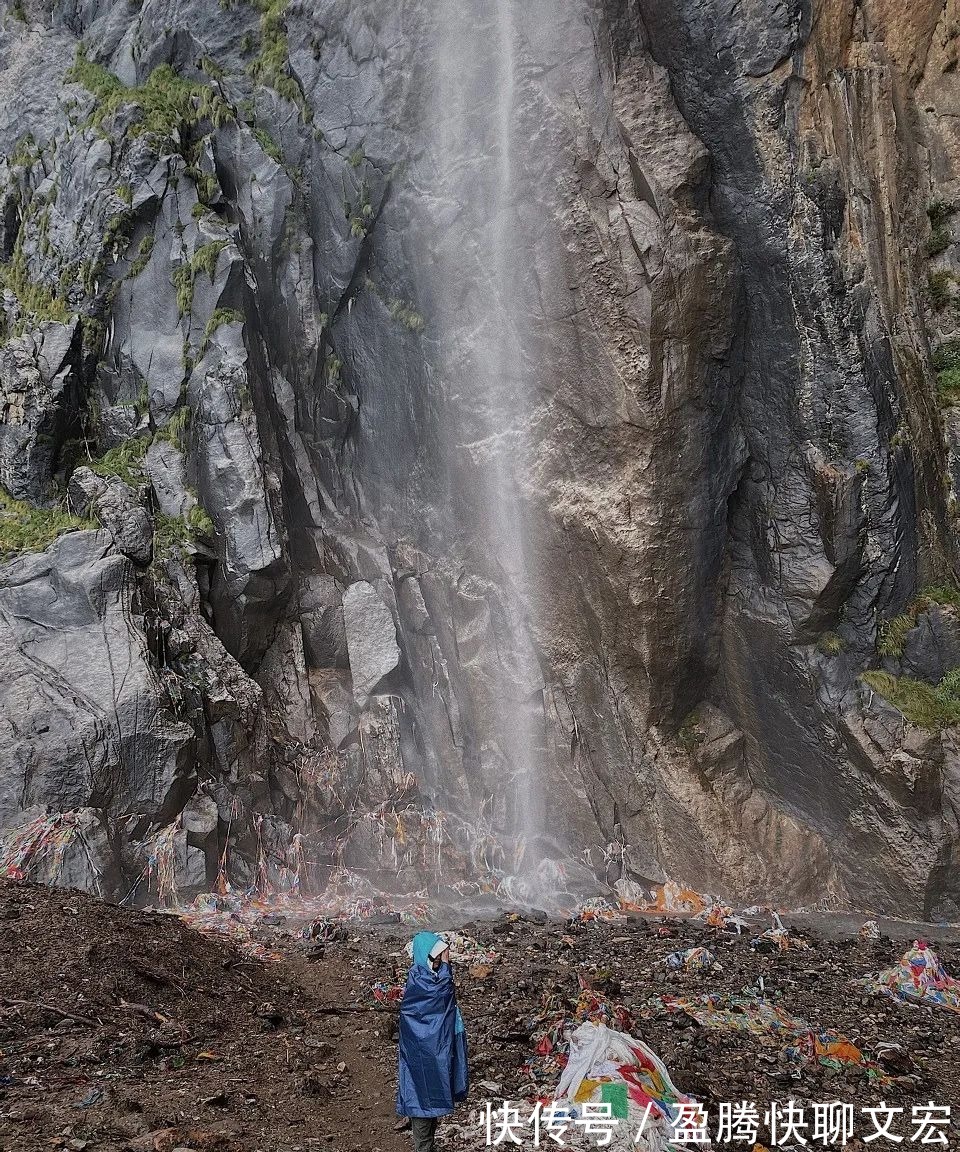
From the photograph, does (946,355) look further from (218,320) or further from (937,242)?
(218,320)

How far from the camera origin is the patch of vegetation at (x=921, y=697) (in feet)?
41.5

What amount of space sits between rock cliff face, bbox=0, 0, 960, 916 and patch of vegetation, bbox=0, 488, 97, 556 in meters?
0.11

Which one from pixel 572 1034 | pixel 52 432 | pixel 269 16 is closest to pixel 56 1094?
pixel 572 1034

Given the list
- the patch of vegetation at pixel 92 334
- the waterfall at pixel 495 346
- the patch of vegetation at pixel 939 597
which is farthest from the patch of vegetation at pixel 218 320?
the patch of vegetation at pixel 939 597

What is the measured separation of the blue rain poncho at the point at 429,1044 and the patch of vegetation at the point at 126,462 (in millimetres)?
12749

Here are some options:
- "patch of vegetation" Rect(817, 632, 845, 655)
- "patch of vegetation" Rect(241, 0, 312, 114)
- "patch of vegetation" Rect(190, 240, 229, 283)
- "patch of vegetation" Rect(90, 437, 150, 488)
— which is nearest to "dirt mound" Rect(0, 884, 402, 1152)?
"patch of vegetation" Rect(90, 437, 150, 488)

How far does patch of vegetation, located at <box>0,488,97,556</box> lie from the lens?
554 inches

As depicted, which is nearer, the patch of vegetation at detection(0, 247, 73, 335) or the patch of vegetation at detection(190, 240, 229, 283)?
the patch of vegetation at detection(190, 240, 229, 283)

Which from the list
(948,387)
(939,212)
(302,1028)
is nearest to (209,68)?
(939,212)

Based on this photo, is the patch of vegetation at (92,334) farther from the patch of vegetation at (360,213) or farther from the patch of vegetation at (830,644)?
the patch of vegetation at (830,644)

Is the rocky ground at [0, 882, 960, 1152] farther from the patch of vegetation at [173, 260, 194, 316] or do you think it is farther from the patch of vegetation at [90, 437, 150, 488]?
the patch of vegetation at [173, 260, 194, 316]

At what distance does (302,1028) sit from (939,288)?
48.5 feet

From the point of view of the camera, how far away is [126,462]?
15766 mm

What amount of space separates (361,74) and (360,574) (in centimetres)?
1065
